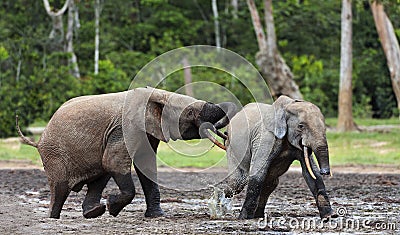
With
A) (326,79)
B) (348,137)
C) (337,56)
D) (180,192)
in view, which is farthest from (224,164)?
(337,56)

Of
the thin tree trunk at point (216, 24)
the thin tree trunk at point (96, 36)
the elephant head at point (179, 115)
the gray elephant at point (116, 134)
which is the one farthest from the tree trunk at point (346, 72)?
the elephant head at point (179, 115)

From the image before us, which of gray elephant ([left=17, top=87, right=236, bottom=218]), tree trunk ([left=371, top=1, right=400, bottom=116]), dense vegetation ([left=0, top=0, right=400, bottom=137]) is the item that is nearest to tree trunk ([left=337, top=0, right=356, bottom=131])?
tree trunk ([left=371, top=1, right=400, bottom=116])

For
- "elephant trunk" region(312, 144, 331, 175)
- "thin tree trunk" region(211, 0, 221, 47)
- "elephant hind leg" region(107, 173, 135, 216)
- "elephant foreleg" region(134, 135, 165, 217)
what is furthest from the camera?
"thin tree trunk" region(211, 0, 221, 47)

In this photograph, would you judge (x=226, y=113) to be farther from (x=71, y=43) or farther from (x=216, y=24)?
(x=216, y=24)

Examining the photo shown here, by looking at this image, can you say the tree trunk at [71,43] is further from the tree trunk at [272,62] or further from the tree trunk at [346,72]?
the tree trunk at [346,72]

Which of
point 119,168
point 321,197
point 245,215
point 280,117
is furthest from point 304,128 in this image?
point 119,168

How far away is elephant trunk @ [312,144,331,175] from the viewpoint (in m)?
11.2

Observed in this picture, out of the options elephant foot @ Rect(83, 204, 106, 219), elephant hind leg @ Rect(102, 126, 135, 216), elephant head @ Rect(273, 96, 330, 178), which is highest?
elephant head @ Rect(273, 96, 330, 178)

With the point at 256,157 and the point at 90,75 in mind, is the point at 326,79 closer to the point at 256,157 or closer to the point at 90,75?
the point at 90,75

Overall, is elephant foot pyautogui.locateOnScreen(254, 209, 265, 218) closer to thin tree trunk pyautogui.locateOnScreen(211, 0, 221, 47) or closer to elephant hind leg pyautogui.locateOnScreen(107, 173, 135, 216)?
elephant hind leg pyautogui.locateOnScreen(107, 173, 135, 216)

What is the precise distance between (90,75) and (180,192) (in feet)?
63.7

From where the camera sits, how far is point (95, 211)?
38.9 ft

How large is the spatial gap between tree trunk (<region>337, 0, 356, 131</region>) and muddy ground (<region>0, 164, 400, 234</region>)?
38.2 feet

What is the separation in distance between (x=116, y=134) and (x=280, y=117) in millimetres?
2129
